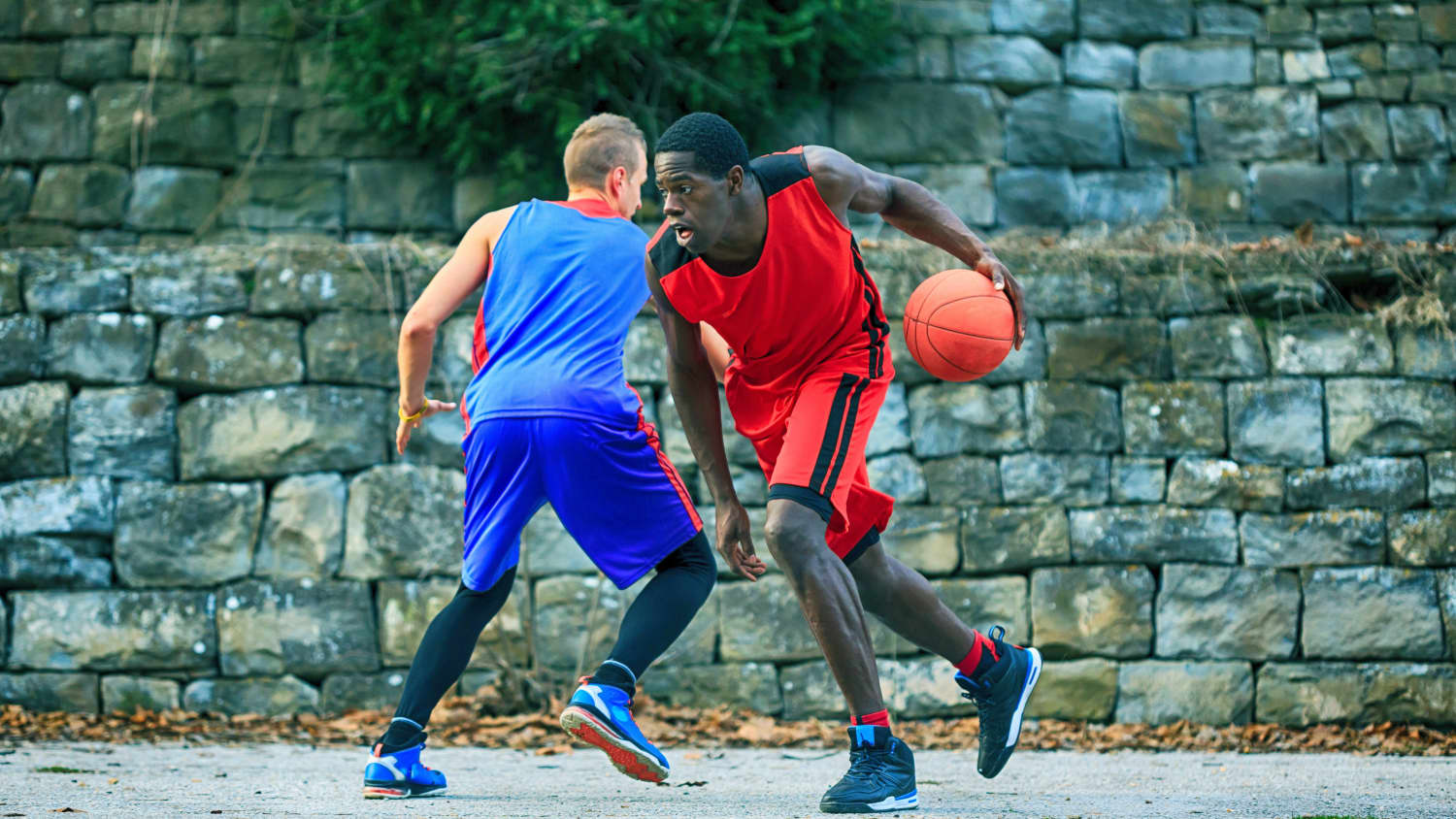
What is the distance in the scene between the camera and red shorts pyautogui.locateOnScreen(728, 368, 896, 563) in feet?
10.5

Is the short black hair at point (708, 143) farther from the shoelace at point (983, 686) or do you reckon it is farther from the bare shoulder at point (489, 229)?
the shoelace at point (983, 686)

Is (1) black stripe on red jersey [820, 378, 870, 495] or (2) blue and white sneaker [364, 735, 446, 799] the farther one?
(2) blue and white sneaker [364, 735, 446, 799]

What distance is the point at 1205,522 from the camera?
18.6 feet

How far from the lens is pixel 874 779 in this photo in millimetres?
3119

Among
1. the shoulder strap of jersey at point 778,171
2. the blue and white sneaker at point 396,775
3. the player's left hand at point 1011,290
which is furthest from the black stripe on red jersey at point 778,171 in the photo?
the blue and white sneaker at point 396,775

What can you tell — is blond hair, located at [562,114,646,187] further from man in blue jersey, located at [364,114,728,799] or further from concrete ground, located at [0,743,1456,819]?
concrete ground, located at [0,743,1456,819]

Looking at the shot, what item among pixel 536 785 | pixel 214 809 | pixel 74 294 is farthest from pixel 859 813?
pixel 74 294

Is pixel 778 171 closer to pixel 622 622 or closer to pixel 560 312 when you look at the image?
pixel 560 312

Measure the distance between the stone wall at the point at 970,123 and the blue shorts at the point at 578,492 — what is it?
373 centimetres

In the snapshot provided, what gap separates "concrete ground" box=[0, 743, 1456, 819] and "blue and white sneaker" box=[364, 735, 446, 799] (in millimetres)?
56

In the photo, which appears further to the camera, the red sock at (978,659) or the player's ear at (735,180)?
the red sock at (978,659)

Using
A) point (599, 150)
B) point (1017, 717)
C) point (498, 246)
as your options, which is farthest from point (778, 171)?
point (1017, 717)

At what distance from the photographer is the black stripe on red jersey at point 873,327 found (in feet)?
11.1

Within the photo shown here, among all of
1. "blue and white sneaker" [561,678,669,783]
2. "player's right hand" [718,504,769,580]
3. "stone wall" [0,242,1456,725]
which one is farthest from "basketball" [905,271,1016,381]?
"stone wall" [0,242,1456,725]
